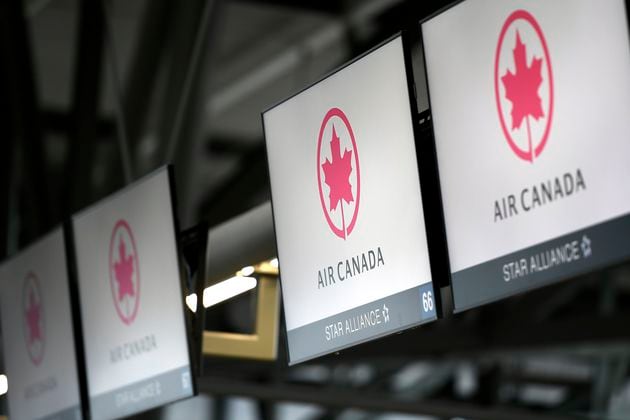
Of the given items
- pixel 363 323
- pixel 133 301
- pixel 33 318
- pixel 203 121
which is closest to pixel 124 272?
pixel 133 301

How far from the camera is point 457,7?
278 inches

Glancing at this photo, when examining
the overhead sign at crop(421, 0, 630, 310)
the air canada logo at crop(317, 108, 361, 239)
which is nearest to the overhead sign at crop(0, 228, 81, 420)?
the air canada logo at crop(317, 108, 361, 239)

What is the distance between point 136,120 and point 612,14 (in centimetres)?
Result: 874

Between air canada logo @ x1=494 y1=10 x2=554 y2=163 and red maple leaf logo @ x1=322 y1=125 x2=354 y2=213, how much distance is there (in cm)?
125

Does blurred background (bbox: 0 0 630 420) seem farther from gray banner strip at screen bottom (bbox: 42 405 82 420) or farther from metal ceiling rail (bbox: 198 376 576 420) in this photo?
gray banner strip at screen bottom (bbox: 42 405 82 420)

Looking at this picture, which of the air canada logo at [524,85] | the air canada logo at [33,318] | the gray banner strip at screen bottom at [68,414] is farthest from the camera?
the air canada logo at [33,318]

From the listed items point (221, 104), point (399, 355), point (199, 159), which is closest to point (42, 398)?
point (199, 159)

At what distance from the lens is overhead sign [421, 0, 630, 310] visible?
611cm

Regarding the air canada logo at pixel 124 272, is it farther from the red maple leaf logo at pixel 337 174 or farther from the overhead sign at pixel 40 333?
the red maple leaf logo at pixel 337 174

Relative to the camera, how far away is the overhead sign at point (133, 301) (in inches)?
369

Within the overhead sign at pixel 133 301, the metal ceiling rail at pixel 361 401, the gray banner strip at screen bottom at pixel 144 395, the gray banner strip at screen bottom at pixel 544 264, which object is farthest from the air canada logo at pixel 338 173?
the metal ceiling rail at pixel 361 401

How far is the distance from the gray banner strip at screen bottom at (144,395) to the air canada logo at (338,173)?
5.94 feet

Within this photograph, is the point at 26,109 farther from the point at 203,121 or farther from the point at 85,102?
the point at 203,121

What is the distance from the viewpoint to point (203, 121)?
12328mm
